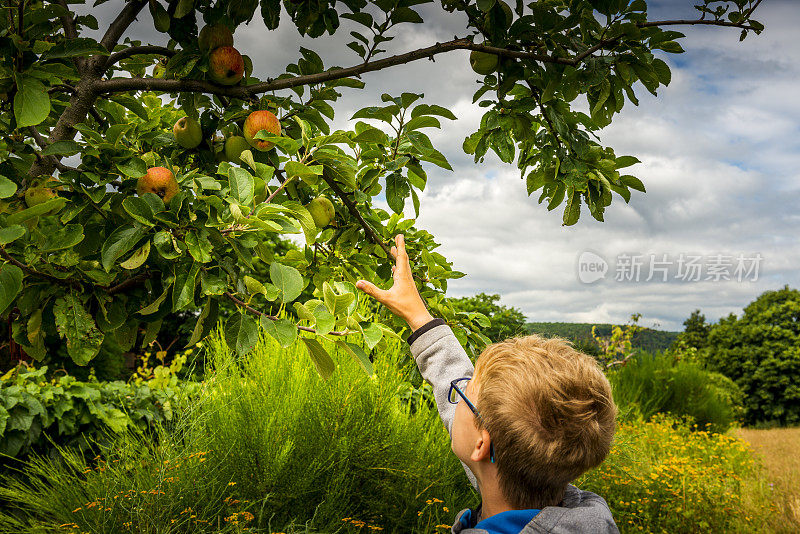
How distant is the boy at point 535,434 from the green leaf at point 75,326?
0.97 metres

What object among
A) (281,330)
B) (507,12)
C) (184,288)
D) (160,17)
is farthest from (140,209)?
(507,12)

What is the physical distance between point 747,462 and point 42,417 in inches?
227

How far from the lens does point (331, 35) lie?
1761 millimetres

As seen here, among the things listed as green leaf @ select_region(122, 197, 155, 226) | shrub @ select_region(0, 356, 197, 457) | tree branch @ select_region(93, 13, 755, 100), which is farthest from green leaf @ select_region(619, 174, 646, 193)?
shrub @ select_region(0, 356, 197, 457)

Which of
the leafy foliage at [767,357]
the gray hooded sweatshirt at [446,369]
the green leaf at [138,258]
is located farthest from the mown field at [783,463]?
the green leaf at [138,258]

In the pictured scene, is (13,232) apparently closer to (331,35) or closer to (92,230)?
(92,230)

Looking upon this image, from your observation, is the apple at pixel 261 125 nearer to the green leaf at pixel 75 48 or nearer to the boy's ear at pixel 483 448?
the green leaf at pixel 75 48

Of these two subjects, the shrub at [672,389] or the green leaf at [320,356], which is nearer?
the green leaf at [320,356]

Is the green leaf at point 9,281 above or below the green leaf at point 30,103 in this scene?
below

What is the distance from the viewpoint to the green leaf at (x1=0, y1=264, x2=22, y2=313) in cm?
106

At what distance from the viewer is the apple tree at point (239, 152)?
3.98 feet

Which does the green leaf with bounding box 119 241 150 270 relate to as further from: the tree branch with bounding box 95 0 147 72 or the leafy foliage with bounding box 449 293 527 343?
the leafy foliage with bounding box 449 293 527 343

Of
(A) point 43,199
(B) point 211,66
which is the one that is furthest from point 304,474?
(B) point 211,66

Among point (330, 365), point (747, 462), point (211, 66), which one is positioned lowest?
point (747, 462)
